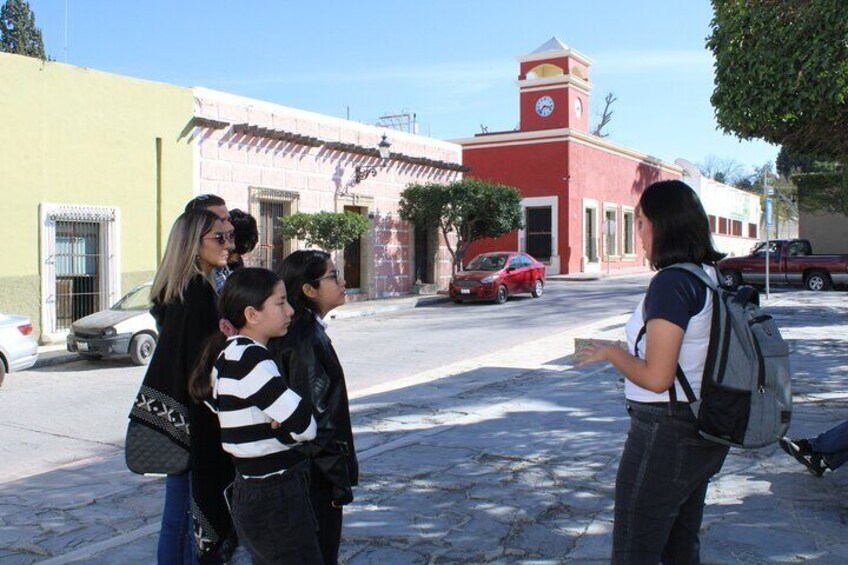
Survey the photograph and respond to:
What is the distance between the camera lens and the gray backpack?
2.62 meters

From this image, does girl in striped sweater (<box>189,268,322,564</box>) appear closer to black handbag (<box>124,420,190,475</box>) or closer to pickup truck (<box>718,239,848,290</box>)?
Answer: black handbag (<box>124,420,190,475</box>)

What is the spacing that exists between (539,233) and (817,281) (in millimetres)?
12772

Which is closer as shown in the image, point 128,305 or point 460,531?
point 460,531

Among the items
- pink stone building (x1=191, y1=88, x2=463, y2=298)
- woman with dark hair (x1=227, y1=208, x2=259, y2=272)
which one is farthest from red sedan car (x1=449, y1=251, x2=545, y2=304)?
woman with dark hair (x1=227, y1=208, x2=259, y2=272)

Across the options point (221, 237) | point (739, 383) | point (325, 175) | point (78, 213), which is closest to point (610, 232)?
point (325, 175)

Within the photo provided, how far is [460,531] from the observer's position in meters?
4.39

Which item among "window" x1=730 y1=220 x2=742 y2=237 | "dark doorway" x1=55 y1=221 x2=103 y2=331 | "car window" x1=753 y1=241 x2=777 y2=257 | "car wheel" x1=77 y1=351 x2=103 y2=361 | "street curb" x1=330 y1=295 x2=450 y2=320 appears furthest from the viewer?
"window" x1=730 y1=220 x2=742 y2=237

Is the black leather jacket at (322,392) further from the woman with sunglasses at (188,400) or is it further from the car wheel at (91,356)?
the car wheel at (91,356)

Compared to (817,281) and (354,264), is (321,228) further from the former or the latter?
(817,281)

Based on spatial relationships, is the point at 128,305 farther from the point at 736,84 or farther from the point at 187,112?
the point at 736,84

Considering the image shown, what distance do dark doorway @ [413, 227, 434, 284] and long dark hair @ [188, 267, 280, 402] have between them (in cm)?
2315

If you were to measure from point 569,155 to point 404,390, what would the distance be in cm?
2641

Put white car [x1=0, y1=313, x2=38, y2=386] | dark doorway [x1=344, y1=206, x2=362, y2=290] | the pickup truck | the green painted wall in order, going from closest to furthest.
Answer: white car [x1=0, y1=313, x2=38, y2=386] < the green painted wall < dark doorway [x1=344, y1=206, x2=362, y2=290] < the pickup truck

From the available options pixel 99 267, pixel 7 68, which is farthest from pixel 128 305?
pixel 7 68
